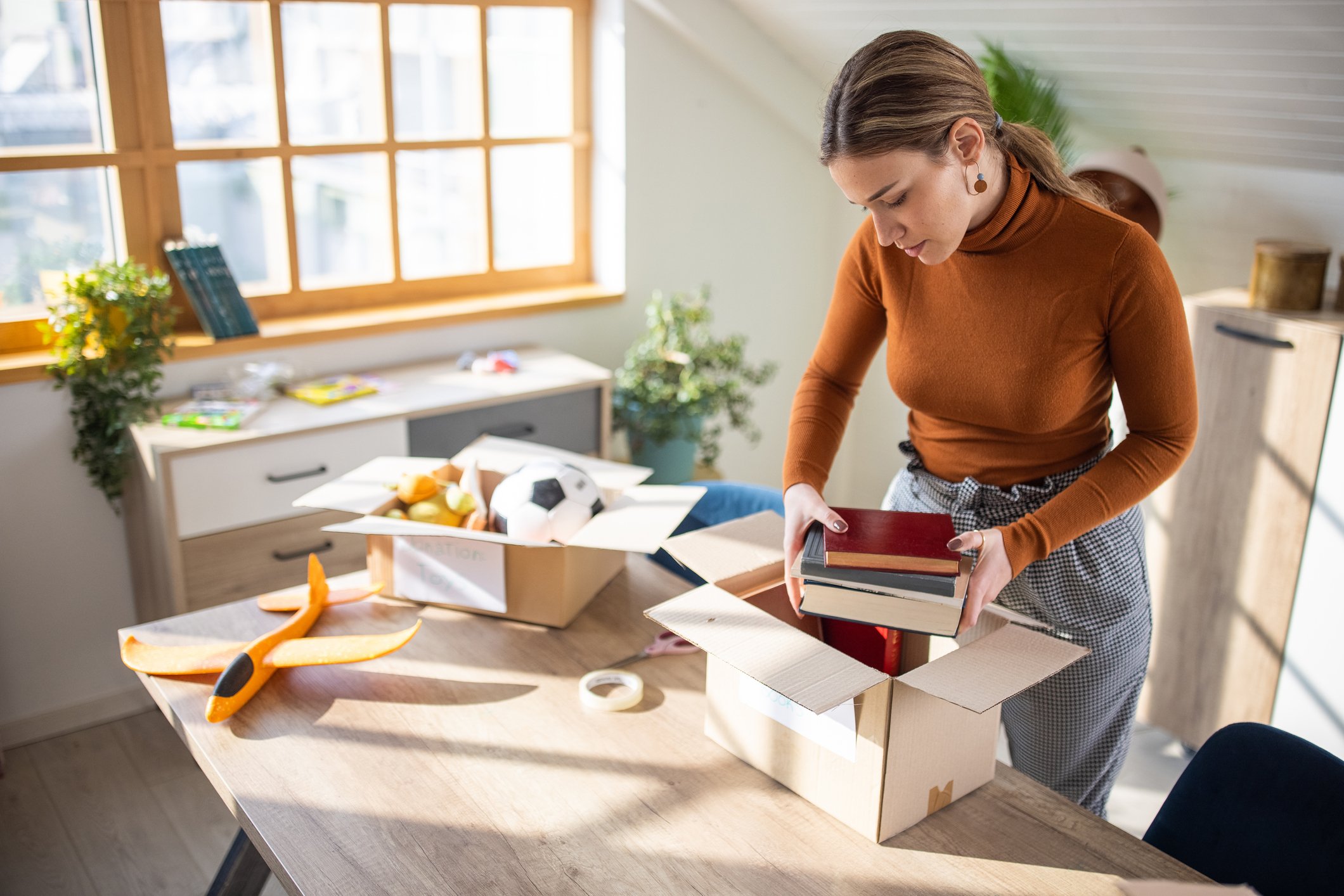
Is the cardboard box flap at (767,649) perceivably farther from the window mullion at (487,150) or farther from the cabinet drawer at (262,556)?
the window mullion at (487,150)

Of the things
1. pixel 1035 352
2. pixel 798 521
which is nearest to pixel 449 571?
pixel 798 521

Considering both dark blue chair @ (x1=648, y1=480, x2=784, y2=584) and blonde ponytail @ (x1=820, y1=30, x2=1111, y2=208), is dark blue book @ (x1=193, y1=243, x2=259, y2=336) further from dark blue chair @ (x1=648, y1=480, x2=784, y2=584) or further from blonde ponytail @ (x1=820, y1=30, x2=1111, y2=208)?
blonde ponytail @ (x1=820, y1=30, x2=1111, y2=208)

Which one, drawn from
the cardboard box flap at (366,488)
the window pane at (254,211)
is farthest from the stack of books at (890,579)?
the window pane at (254,211)

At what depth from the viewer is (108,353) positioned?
262 cm

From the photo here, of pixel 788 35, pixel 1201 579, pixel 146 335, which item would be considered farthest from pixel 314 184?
pixel 1201 579

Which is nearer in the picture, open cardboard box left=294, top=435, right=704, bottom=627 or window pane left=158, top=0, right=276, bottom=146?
open cardboard box left=294, top=435, right=704, bottom=627

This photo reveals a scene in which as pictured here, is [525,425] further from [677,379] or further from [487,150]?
[487,150]

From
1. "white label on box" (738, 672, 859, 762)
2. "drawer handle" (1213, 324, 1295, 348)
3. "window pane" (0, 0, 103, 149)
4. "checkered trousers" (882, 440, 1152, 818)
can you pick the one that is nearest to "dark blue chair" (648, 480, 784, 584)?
"checkered trousers" (882, 440, 1152, 818)

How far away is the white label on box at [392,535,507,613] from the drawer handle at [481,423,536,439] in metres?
1.23

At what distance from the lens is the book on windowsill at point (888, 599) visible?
1.30m

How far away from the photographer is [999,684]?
1242 millimetres

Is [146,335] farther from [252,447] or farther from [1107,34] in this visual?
[1107,34]

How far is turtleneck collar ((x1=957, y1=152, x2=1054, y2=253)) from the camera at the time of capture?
58.9 inches

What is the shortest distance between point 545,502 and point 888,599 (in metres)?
0.61
